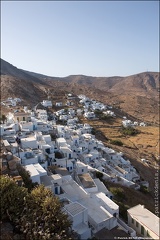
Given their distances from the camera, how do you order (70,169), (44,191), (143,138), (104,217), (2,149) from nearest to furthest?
1. (44,191)
2. (104,217)
3. (2,149)
4. (70,169)
5. (143,138)

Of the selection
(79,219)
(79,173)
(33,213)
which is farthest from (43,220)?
(79,173)

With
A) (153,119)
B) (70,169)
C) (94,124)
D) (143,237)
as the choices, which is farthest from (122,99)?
(143,237)

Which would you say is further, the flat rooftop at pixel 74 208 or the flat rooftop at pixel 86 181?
the flat rooftop at pixel 86 181

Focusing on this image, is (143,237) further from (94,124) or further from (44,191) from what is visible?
(94,124)

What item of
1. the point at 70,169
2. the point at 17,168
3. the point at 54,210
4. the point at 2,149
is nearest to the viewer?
the point at 54,210

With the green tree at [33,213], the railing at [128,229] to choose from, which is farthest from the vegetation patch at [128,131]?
the green tree at [33,213]

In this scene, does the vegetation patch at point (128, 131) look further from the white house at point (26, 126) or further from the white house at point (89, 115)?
the white house at point (26, 126)

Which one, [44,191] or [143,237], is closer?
[44,191]

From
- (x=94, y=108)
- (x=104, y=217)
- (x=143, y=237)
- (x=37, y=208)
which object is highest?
(x=94, y=108)

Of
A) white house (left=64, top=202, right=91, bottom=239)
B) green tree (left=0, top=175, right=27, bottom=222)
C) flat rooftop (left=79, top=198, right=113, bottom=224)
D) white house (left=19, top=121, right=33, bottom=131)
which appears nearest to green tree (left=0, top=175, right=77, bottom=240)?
green tree (left=0, top=175, right=27, bottom=222)
